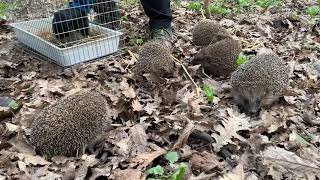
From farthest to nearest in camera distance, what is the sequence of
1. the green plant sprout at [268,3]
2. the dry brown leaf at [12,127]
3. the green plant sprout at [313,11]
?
the green plant sprout at [268,3]
the green plant sprout at [313,11]
the dry brown leaf at [12,127]

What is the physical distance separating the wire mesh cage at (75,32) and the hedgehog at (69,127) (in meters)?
1.93

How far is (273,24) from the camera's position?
734 cm

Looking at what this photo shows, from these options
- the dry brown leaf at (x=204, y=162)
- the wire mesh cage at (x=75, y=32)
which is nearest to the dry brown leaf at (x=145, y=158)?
the dry brown leaf at (x=204, y=162)

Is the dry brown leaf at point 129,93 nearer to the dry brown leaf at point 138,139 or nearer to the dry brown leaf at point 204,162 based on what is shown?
the dry brown leaf at point 138,139

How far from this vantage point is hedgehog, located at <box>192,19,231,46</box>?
19.1 feet

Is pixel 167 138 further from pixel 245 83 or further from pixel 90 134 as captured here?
pixel 245 83

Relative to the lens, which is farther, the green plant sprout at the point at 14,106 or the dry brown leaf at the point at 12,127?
the green plant sprout at the point at 14,106

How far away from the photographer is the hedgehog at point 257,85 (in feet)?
13.3

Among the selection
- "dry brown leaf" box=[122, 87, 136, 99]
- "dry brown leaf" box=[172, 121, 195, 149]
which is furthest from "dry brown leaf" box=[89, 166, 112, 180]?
"dry brown leaf" box=[122, 87, 136, 99]

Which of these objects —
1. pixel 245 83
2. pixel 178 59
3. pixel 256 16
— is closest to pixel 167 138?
pixel 245 83

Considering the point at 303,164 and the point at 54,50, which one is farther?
the point at 54,50

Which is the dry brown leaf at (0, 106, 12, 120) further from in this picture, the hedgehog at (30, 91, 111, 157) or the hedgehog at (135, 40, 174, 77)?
the hedgehog at (135, 40, 174, 77)

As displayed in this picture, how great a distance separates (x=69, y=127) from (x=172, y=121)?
97 cm

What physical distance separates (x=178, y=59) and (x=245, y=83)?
5.43 feet
